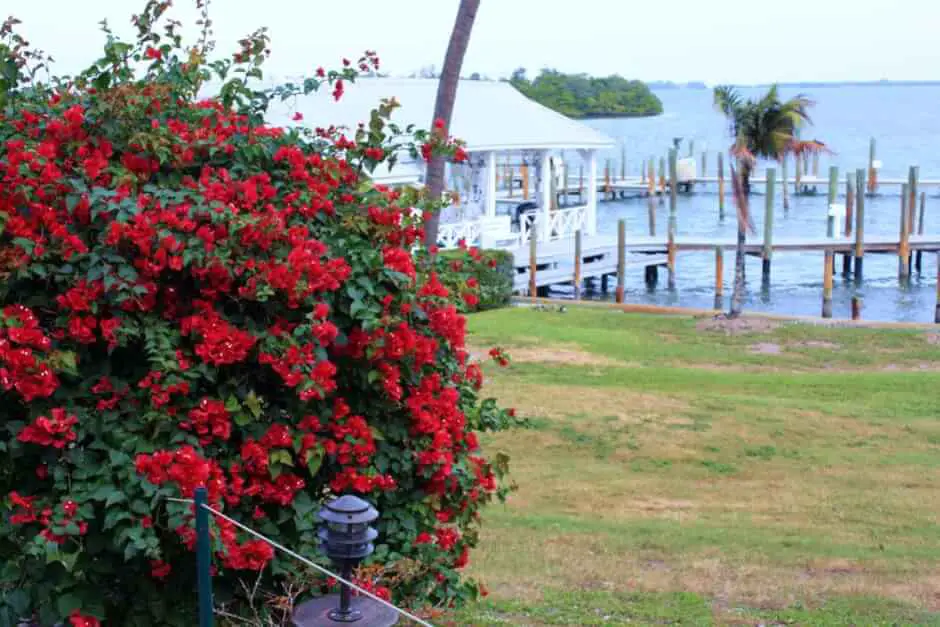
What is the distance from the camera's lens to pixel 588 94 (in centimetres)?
15338

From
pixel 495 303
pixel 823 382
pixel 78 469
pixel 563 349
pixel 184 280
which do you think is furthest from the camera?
pixel 495 303

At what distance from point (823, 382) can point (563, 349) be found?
480 cm

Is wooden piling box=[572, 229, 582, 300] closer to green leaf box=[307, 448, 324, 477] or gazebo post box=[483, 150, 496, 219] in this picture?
gazebo post box=[483, 150, 496, 219]

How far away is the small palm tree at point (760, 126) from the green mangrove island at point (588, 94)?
274 feet

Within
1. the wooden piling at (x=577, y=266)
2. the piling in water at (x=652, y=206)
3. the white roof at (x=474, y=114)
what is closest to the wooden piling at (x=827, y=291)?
the wooden piling at (x=577, y=266)

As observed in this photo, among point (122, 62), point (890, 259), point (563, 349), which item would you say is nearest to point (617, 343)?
point (563, 349)

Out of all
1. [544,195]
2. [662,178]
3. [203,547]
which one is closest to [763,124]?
[544,195]

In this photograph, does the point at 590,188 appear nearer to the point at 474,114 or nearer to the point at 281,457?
the point at 474,114

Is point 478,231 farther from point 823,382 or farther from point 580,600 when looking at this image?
point 580,600

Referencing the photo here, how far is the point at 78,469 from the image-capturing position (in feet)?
16.8

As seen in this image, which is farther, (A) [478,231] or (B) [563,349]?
(A) [478,231]

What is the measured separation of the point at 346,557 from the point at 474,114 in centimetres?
3407

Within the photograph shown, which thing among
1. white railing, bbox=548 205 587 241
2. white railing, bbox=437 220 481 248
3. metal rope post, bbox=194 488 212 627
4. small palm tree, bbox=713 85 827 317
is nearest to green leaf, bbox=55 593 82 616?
metal rope post, bbox=194 488 212 627

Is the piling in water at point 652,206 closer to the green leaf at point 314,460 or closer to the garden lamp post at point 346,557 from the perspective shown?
the green leaf at point 314,460
